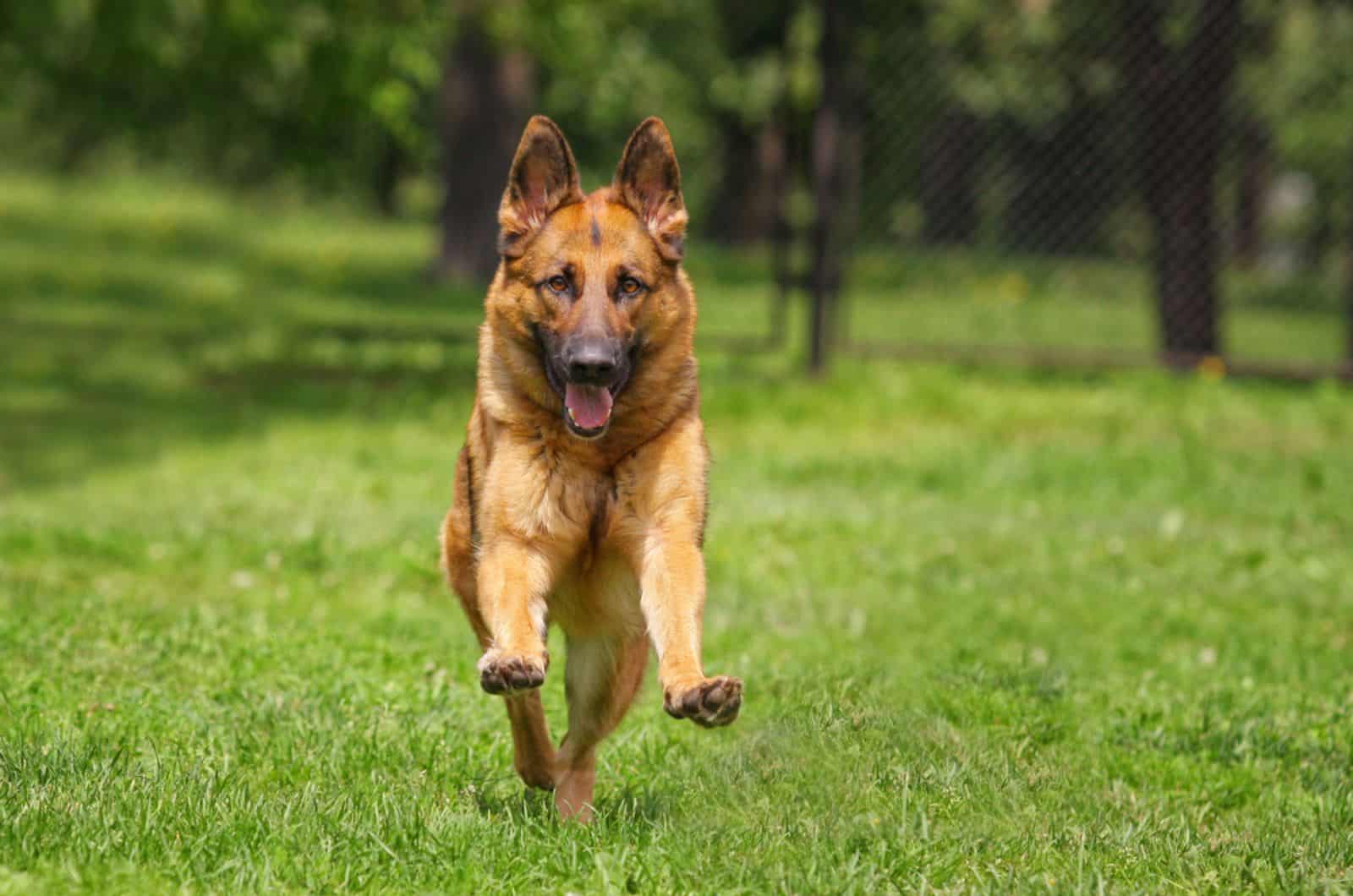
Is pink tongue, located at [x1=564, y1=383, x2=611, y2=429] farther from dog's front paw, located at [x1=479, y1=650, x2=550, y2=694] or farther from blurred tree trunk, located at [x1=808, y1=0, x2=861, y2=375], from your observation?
blurred tree trunk, located at [x1=808, y1=0, x2=861, y2=375]

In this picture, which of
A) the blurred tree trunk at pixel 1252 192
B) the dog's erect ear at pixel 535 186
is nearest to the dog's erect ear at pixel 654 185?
the dog's erect ear at pixel 535 186

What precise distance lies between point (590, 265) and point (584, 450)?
1.58 ft

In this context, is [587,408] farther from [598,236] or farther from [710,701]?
[710,701]

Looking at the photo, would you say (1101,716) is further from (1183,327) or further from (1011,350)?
(1183,327)

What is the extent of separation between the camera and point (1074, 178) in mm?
18328

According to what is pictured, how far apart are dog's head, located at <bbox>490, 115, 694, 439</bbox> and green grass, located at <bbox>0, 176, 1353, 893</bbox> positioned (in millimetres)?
1106

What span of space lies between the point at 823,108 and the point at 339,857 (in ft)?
33.4

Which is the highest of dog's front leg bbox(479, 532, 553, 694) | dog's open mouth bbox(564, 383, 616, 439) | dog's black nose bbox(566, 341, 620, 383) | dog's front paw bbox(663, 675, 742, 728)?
dog's black nose bbox(566, 341, 620, 383)

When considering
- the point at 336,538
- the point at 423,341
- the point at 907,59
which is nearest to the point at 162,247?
the point at 423,341

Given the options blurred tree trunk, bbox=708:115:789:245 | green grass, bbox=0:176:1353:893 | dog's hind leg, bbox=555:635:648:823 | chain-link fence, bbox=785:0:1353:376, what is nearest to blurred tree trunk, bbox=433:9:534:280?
green grass, bbox=0:176:1353:893

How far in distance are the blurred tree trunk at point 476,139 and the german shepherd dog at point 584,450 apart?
13055mm

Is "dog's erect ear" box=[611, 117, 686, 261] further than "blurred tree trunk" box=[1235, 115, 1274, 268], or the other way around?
"blurred tree trunk" box=[1235, 115, 1274, 268]

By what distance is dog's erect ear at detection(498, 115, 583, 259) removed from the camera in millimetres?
4582

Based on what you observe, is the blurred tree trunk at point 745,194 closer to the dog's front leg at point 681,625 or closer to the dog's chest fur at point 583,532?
the dog's chest fur at point 583,532
